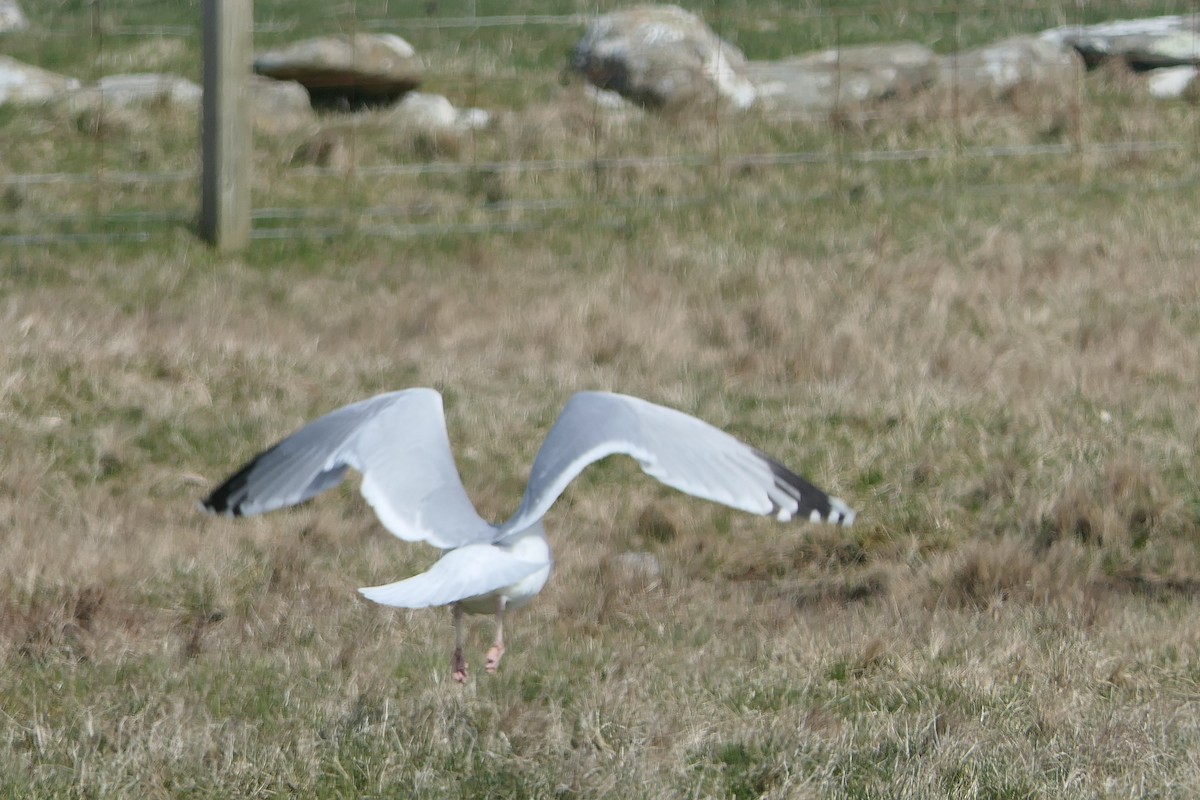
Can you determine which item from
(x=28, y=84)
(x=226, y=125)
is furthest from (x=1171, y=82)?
(x=28, y=84)

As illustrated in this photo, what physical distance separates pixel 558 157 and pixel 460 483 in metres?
6.55

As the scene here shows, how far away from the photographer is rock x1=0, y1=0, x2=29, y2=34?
45.4 ft

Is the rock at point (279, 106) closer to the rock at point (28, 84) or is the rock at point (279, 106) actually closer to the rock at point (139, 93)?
the rock at point (139, 93)

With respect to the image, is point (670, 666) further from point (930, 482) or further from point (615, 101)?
point (615, 101)

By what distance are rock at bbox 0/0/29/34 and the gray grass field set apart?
12.6ft

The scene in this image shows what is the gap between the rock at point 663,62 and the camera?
438 inches

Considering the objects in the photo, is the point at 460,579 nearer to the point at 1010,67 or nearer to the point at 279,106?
the point at 279,106

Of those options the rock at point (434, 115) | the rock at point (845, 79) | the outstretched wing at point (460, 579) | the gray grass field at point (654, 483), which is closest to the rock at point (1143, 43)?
the gray grass field at point (654, 483)

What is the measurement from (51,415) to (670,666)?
3089mm

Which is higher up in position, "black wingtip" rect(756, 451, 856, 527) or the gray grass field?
"black wingtip" rect(756, 451, 856, 527)

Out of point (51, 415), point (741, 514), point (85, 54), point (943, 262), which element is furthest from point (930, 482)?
point (85, 54)

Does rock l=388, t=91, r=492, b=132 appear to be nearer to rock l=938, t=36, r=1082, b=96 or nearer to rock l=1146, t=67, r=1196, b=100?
rock l=938, t=36, r=1082, b=96

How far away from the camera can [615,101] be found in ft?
36.7

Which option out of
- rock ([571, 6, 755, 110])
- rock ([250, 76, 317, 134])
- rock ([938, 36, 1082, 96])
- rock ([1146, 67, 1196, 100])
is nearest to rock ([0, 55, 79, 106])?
rock ([250, 76, 317, 134])
